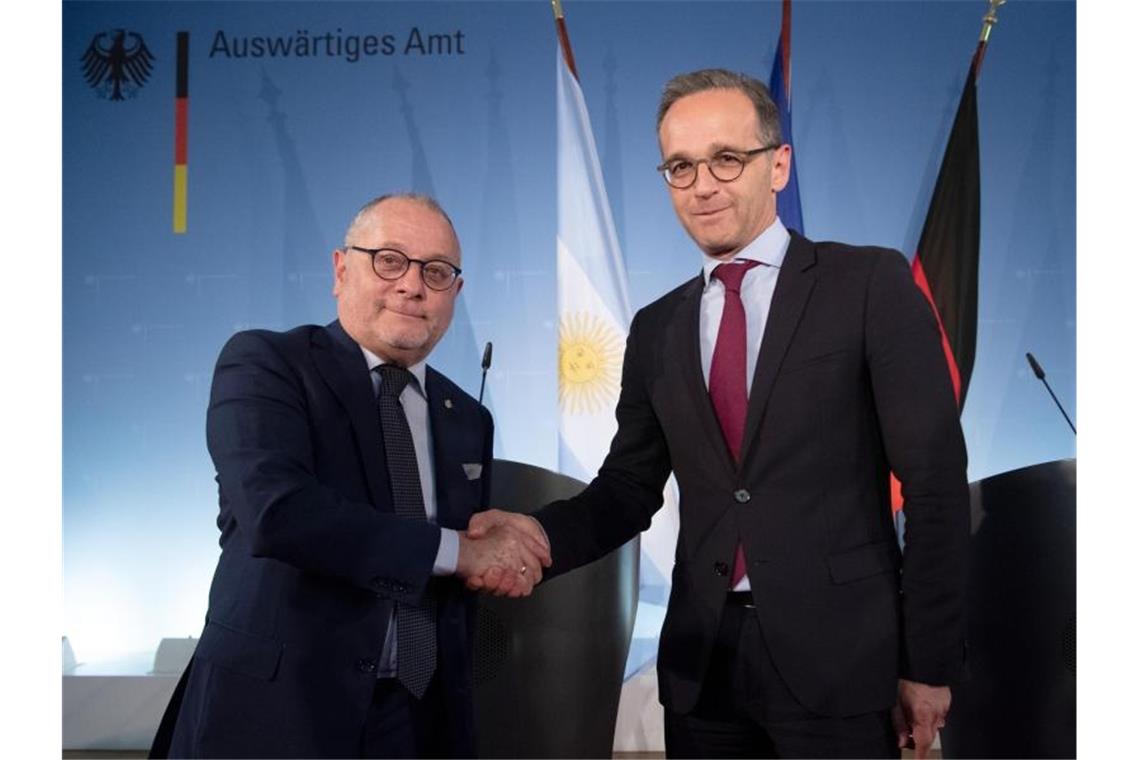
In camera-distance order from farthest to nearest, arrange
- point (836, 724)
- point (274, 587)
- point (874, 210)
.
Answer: point (874, 210) → point (274, 587) → point (836, 724)

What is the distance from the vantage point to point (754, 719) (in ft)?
5.81

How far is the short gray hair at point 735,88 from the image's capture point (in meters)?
1.94

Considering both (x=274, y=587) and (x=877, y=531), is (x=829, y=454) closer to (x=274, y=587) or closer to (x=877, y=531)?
(x=877, y=531)

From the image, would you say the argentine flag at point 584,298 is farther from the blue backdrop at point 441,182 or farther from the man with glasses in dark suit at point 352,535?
the man with glasses in dark suit at point 352,535

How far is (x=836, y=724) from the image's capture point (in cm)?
174

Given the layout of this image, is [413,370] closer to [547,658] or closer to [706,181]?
[706,181]

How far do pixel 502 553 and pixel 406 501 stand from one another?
220mm

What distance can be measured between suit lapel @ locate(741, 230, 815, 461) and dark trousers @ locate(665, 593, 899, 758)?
0.32 metres

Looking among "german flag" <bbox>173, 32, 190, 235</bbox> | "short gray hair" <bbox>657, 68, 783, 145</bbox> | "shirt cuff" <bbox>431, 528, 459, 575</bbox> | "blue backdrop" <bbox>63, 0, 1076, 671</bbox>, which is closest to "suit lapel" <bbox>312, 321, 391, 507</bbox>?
"shirt cuff" <bbox>431, 528, 459, 575</bbox>

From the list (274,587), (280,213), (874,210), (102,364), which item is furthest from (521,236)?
(274,587)

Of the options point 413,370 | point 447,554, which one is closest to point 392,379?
point 413,370

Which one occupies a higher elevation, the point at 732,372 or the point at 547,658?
the point at 732,372

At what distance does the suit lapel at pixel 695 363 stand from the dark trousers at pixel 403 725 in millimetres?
698
